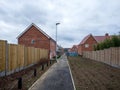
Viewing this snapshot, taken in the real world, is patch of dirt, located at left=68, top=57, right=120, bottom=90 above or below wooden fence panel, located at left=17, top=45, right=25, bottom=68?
below

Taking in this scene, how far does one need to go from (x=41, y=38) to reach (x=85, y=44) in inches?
1036

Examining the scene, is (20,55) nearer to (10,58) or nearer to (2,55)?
(10,58)

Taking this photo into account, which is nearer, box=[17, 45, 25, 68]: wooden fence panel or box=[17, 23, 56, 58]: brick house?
box=[17, 45, 25, 68]: wooden fence panel

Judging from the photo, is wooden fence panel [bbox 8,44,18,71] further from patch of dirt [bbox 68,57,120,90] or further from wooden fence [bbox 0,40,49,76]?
patch of dirt [bbox 68,57,120,90]

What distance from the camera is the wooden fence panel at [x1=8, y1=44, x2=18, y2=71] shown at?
13281mm

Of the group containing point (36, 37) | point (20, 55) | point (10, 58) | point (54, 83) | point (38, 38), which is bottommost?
point (54, 83)

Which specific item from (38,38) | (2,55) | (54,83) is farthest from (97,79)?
(38,38)

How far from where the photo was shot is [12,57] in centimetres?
1377

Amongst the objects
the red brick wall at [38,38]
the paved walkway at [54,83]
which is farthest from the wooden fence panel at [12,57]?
the red brick wall at [38,38]

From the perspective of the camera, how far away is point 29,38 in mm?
40094

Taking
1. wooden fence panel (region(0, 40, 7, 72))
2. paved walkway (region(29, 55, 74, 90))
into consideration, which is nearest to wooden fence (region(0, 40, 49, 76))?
wooden fence panel (region(0, 40, 7, 72))

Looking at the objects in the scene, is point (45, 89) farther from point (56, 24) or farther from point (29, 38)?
point (29, 38)

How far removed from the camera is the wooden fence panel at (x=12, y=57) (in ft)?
43.6

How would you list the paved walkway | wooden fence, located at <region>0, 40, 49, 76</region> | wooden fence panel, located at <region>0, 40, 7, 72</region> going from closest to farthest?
the paved walkway, wooden fence panel, located at <region>0, 40, 7, 72</region>, wooden fence, located at <region>0, 40, 49, 76</region>
